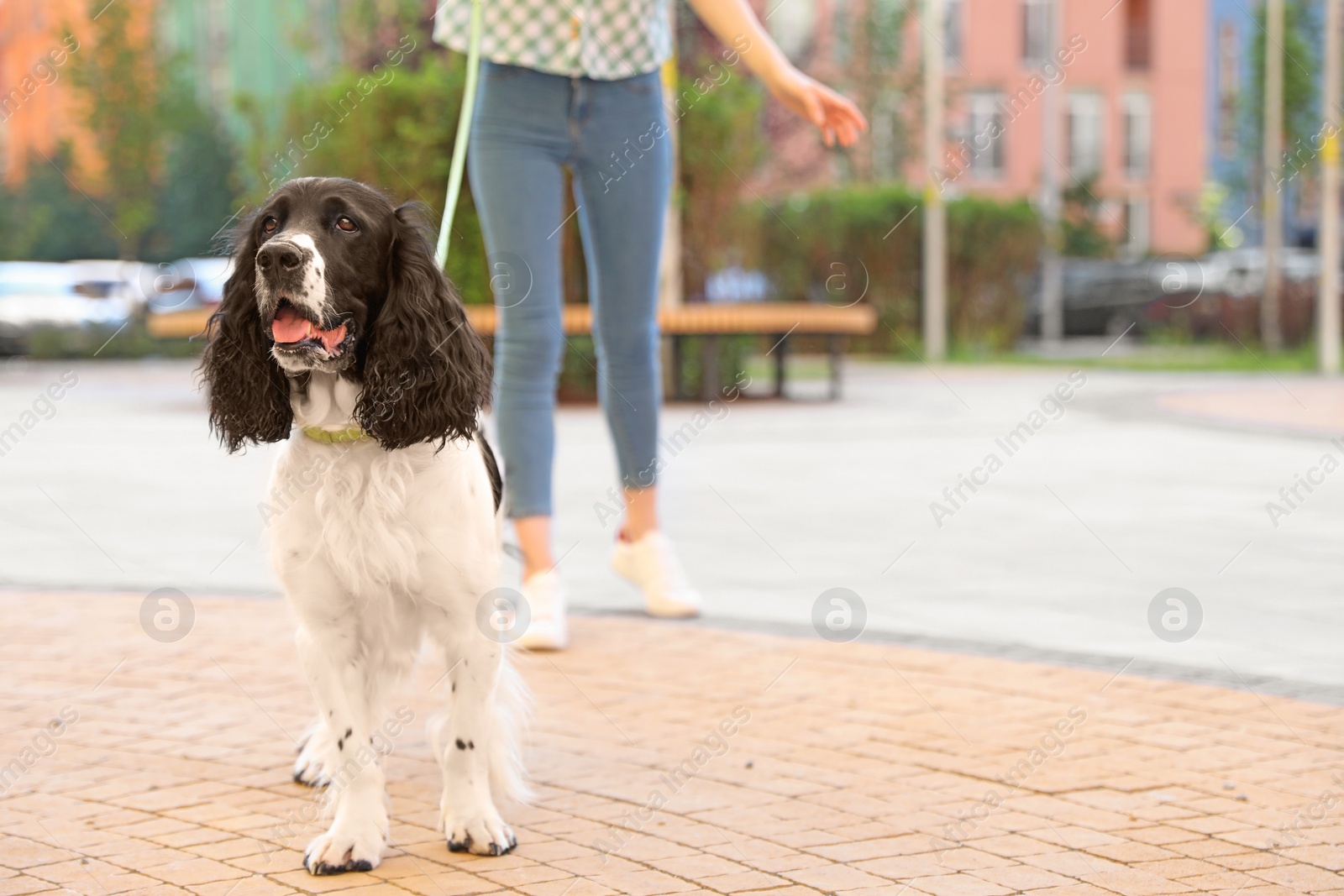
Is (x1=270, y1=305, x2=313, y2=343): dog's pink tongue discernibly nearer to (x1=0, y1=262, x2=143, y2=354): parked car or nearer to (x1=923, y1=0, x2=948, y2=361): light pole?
(x1=923, y1=0, x2=948, y2=361): light pole

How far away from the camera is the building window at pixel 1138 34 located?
42219mm

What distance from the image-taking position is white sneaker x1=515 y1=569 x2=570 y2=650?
442 centimetres

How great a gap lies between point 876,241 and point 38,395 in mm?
10743

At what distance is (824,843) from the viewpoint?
9.62 ft

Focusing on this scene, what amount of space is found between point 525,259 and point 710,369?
9.04 metres

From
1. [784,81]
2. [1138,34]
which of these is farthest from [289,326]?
[1138,34]

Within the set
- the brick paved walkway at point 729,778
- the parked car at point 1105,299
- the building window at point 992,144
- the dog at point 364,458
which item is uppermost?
the building window at point 992,144

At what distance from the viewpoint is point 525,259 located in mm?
4480

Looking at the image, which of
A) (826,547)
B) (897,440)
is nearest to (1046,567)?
(826,547)

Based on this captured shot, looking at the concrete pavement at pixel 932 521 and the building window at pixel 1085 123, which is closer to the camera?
the concrete pavement at pixel 932 521

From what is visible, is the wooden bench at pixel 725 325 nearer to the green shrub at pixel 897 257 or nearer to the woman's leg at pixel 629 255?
the green shrub at pixel 897 257

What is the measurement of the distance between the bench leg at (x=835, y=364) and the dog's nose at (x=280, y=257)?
1127 centimetres

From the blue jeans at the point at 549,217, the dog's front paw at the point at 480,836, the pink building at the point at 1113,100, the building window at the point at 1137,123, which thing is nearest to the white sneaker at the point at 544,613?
the blue jeans at the point at 549,217

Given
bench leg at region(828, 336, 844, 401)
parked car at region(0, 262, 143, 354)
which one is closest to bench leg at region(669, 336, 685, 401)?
bench leg at region(828, 336, 844, 401)
